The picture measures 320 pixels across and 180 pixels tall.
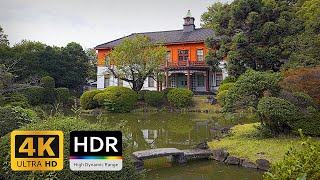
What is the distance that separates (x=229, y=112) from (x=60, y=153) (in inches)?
349

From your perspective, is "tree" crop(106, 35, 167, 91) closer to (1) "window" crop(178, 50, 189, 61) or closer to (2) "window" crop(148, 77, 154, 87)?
(1) "window" crop(178, 50, 189, 61)

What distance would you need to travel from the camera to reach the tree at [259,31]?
2222 cm

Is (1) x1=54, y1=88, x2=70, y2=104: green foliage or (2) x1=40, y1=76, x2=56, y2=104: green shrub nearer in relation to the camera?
(2) x1=40, y1=76, x2=56, y2=104: green shrub

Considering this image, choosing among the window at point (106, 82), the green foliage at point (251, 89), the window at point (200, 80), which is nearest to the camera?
the green foliage at point (251, 89)

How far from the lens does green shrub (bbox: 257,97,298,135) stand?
10.5 metres

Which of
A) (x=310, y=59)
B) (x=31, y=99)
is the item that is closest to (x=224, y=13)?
(x=310, y=59)

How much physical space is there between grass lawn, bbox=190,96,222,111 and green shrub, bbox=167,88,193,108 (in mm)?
636

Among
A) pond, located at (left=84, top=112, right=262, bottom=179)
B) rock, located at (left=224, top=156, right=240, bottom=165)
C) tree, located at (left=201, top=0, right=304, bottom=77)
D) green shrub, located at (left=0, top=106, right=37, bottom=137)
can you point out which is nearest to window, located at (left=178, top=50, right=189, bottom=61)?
tree, located at (left=201, top=0, right=304, bottom=77)

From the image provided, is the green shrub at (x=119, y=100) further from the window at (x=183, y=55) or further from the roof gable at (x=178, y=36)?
the window at (x=183, y=55)

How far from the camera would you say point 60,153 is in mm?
4426

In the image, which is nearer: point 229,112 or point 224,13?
point 229,112

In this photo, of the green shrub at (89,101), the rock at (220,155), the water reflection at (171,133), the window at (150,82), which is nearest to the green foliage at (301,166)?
the rock at (220,155)

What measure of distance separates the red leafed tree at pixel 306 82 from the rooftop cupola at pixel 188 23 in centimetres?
2539

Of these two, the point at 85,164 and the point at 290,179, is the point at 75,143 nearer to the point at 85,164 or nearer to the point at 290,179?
the point at 85,164
